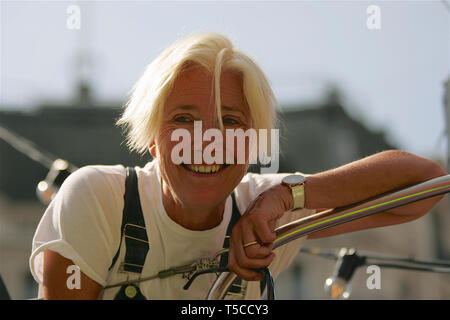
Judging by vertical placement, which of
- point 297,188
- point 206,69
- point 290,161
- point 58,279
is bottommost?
point 290,161

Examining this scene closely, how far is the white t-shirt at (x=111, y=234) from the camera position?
Result: 68.9 inches

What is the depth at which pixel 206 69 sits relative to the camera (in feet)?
5.88

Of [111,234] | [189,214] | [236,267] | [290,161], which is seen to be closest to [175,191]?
[189,214]

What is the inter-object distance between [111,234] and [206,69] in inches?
20.5

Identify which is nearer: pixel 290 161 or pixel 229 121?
pixel 229 121

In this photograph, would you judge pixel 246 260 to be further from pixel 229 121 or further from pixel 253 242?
pixel 229 121

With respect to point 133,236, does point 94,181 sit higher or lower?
higher

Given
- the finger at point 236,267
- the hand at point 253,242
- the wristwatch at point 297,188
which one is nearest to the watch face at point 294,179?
the wristwatch at point 297,188

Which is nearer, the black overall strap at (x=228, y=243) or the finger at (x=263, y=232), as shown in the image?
the finger at (x=263, y=232)

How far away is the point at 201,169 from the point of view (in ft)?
5.74

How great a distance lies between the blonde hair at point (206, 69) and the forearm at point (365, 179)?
23cm

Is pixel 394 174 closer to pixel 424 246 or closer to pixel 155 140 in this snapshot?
pixel 155 140

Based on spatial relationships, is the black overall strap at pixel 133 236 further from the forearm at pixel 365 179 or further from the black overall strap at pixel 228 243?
the forearm at pixel 365 179
